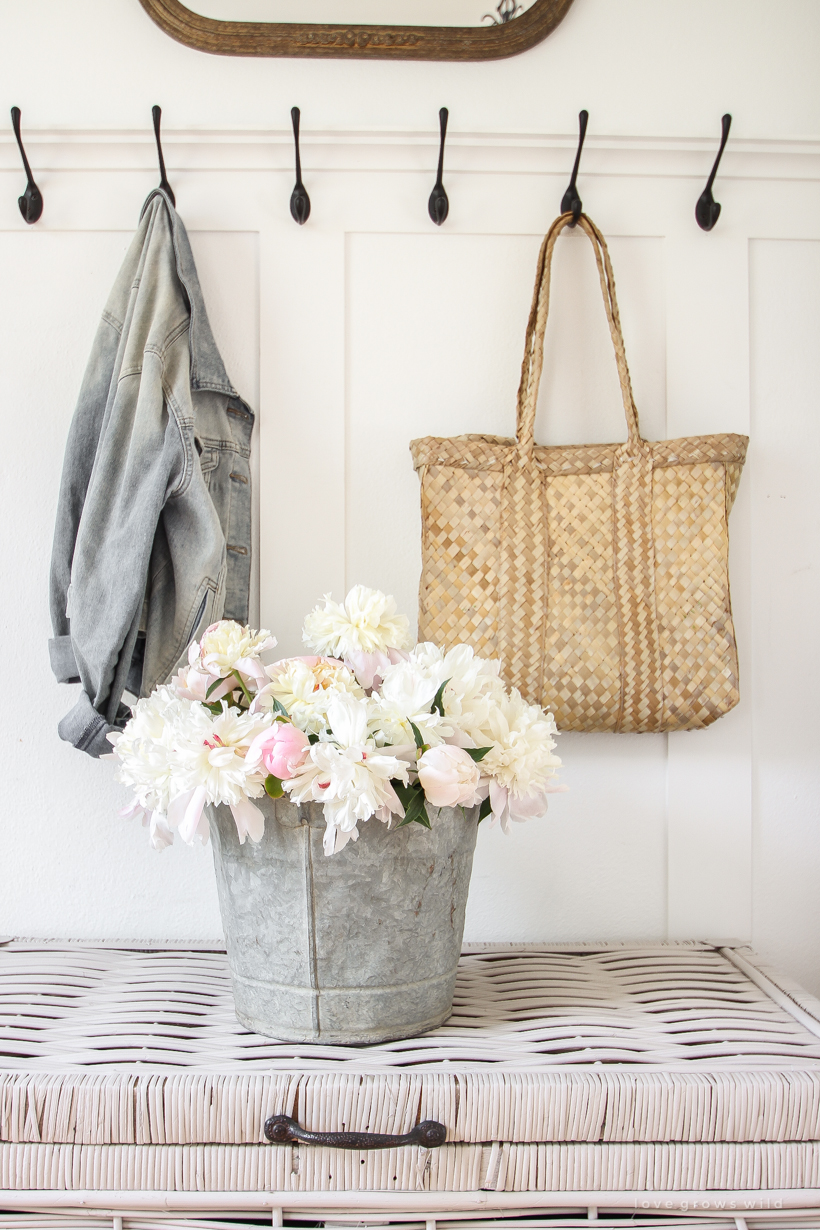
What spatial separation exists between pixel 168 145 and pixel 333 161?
233 millimetres

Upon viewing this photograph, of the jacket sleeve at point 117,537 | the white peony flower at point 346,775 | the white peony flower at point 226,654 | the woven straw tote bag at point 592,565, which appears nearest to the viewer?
the white peony flower at point 346,775

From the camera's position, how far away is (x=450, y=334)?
117cm

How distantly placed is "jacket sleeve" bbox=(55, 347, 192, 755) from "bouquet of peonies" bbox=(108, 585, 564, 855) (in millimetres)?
184

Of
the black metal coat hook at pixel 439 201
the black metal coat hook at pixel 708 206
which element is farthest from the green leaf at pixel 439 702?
the black metal coat hook at pixel 708 206

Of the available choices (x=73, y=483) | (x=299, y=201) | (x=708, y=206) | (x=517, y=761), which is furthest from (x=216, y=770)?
(x=708, y=206)

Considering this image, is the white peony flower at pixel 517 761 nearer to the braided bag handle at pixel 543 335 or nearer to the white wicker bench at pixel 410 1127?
the white wicker bench at pixel 410 1127

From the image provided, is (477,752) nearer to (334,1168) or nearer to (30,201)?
(334,1168)

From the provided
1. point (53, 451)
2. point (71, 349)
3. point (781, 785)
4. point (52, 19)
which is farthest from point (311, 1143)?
point (52, 19)

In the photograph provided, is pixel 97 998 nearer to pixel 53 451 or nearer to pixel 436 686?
pixel 436 686

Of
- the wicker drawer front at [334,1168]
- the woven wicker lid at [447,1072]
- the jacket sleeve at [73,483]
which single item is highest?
the jacket sleeve at [73,483]

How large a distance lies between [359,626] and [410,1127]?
469 millimetres

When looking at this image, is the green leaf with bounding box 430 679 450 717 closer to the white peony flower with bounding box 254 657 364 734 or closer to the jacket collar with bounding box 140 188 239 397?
the white peony flower with bounding box 254 657 364 734

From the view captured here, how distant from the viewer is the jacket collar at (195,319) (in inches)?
42.0

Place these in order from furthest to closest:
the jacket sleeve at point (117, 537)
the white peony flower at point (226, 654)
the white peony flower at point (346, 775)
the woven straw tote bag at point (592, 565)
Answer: the woven straw tote bag at point (592, 565) < the jacket sleeve at point (117, 537) < the white peony flower at point (226, 654) < the white peony flower at point (346, 775)
